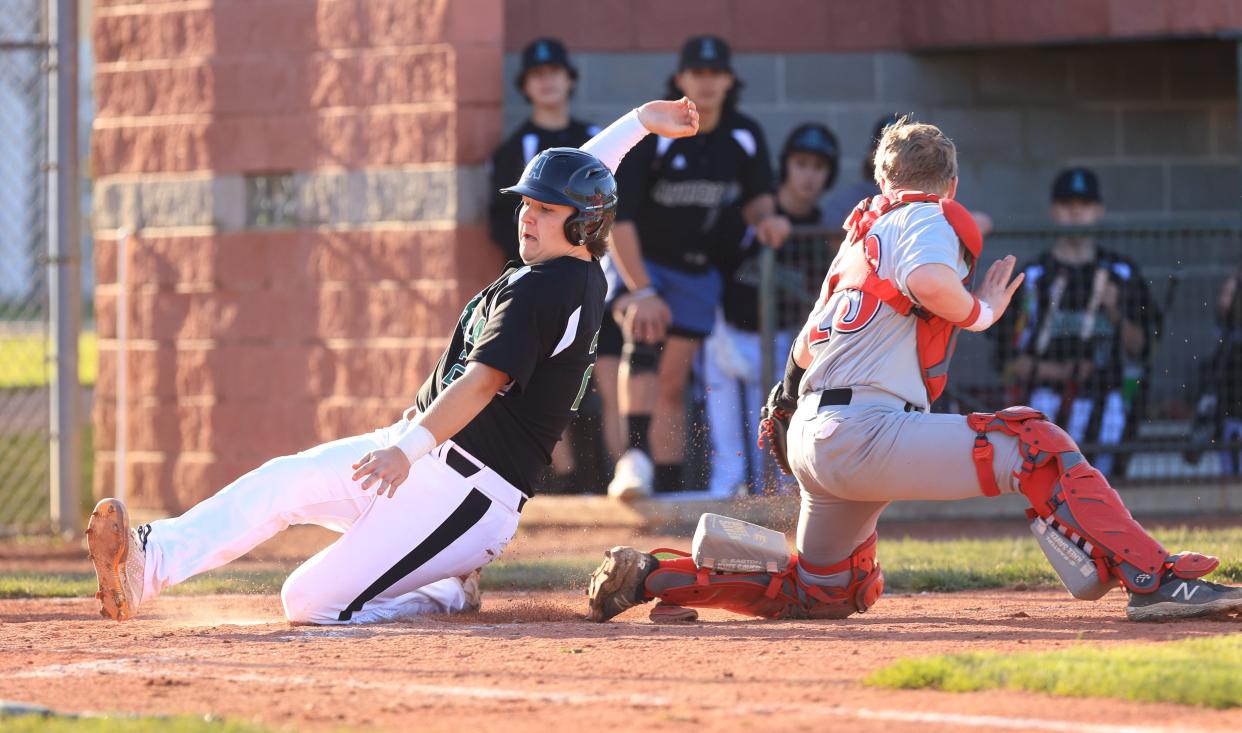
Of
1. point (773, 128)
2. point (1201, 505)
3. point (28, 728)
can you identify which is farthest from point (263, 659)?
point (773, 128)

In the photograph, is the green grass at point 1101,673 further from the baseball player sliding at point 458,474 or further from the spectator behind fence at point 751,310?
the spectator behind fence at point 751,310

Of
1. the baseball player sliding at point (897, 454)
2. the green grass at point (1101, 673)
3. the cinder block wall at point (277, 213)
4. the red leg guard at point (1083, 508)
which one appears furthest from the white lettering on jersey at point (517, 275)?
the cinder block wall at point (277, 213)

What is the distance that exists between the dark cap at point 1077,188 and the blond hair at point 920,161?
16.3 feet

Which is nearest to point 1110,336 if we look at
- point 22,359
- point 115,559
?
point 115,559

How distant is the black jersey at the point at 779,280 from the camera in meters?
9.92

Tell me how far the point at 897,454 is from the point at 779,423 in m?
0.73

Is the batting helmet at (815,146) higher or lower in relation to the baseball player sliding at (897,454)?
higher

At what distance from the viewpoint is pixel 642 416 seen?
984 centimetres

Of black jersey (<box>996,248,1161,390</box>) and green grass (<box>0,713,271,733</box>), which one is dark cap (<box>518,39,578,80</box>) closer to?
black jersey (<box>996,248,1161,390</box>)

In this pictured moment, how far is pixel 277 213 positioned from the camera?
1107cm

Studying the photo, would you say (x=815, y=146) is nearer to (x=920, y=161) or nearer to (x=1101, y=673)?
(x=920, y=161)

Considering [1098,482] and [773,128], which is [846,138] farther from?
[1098,482]

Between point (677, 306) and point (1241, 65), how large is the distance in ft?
12.4

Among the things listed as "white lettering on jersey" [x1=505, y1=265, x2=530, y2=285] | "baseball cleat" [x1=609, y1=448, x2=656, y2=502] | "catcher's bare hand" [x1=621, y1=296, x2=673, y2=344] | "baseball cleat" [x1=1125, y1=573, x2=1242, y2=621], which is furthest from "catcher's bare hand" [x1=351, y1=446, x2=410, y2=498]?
"baseball cleat" [x1=609, y1=448, x2=656, y2=502]
